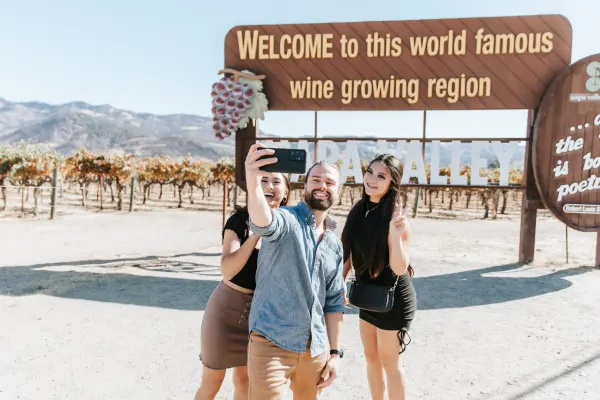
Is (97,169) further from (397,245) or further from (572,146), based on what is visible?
(397,245)

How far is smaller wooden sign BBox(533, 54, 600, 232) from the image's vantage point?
7.41 meters

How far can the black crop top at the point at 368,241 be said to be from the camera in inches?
102

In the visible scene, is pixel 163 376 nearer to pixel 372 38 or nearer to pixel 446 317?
pixel 446 317

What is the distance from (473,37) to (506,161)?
2.51 meters

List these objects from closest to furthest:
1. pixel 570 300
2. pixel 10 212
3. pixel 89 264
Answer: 1. pixel 570 300
2. pixel 89 264
3. pixel 10 212

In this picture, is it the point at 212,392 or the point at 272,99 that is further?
the point at 272,99

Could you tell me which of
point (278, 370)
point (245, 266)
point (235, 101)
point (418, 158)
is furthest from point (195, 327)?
point (418, 158)

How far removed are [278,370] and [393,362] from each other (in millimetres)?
1052

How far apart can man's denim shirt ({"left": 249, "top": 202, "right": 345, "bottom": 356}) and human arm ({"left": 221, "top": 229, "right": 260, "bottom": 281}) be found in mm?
104

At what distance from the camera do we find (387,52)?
7.94 m

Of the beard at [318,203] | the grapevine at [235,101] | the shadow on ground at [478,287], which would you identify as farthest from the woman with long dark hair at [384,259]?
A: the grapevine at [235,101]

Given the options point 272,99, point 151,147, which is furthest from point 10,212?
point 151,147

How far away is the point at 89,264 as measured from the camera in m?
8.84

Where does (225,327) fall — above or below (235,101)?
below
